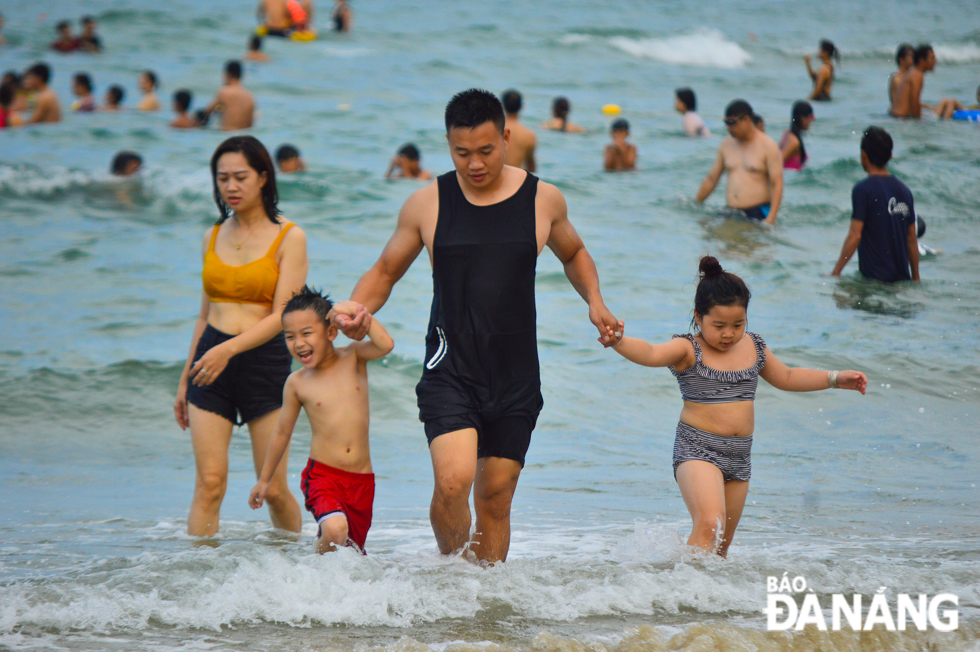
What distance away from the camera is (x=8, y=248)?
13.3 metres

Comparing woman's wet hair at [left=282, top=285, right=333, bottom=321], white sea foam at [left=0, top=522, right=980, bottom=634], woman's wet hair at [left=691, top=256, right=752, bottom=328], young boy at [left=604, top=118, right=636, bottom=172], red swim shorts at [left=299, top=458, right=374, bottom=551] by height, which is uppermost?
young boy at [left=604, top=118, right=636, bottom=172]

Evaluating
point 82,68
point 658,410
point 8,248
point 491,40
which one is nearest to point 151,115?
point 82,68

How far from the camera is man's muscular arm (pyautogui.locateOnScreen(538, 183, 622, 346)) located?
4.09 m

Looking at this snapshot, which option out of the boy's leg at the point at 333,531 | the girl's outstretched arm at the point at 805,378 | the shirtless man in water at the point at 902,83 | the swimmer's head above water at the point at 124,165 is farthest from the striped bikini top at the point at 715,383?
the shirtless man in water at the point at 902,83

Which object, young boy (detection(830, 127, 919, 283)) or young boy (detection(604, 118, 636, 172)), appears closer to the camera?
young boy (detection(830, 127, 919, 283))

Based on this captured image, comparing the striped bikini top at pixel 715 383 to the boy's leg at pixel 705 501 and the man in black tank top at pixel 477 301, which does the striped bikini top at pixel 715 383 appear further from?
the man in black tank top at pixel 477 301

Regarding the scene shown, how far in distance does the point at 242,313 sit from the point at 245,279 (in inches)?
6.9

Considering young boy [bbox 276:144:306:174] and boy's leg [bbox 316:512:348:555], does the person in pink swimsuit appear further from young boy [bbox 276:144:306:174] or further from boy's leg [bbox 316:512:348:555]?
boy's leg [bbox 316:512:348:555]

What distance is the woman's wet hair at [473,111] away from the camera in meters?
3.88

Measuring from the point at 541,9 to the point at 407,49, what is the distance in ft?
33.0

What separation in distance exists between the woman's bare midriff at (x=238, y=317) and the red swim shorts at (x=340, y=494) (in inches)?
31.3

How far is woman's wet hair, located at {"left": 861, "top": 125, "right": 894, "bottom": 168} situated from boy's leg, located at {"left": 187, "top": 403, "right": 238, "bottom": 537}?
6.89 m

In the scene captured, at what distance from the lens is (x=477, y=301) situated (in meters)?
4.01

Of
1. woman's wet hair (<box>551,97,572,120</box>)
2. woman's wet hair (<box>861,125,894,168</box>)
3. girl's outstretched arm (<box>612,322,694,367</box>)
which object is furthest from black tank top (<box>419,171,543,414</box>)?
woman's wet hair (<box>551,97,572,120</box>)
